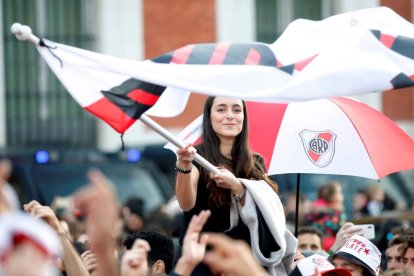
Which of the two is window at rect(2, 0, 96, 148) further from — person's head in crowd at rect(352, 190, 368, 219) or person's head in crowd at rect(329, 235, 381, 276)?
person's head in crowd at rect(329, 235, 381, 276)

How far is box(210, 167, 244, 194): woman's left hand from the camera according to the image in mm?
6090

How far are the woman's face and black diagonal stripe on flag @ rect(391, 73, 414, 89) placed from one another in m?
0.92

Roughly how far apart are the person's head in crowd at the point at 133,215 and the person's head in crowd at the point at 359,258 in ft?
21.5

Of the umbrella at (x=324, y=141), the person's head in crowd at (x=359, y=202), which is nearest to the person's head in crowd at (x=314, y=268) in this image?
the umbrella at (x=324, y=141)

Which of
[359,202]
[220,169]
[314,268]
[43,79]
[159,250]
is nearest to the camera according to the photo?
[314,268]

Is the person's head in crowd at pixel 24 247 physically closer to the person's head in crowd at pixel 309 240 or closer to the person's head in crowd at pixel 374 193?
the person's head in crowd at pixel 309 240

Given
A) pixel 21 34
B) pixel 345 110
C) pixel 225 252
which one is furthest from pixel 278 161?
pixel 225 252

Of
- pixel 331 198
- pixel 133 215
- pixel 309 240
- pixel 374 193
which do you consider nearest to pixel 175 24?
pixel 374 193

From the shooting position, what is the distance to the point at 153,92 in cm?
597

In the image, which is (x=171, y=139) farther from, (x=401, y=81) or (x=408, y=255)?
(x=408, y=255)

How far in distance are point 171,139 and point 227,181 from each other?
379mm

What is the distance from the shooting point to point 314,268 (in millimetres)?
5793

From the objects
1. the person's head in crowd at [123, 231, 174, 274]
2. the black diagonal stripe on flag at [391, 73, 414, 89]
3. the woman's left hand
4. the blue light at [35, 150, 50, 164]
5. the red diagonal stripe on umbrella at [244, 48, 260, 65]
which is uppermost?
the red diagonal stripe on umbrella at [244, 48, 260, 65]

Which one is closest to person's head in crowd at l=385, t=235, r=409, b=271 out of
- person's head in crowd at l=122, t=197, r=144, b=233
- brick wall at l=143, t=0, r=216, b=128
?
person's head in crowd at l=122, t=197, r=144, b=233
